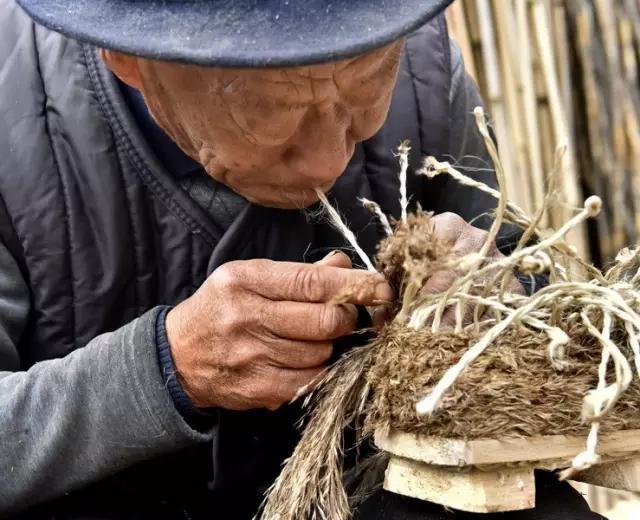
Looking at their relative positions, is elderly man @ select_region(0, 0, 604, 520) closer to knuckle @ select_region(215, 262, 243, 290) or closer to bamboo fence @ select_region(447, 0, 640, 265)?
knuckle @ select_region(215, 262, 243, 290)

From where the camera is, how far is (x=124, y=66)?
1194mm

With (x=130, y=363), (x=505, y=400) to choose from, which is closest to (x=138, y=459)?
(x=130, y=363)

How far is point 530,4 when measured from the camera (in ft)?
8.49

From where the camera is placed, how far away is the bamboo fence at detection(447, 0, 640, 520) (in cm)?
257

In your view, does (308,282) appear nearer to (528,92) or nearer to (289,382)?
(289,382)

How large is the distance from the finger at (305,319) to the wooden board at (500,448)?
14cm

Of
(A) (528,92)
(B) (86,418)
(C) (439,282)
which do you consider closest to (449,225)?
(C) (439,282)

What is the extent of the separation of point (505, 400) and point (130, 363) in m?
0.47

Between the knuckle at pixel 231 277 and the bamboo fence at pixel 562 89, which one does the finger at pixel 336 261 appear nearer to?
the knuckle at pixel 231 277

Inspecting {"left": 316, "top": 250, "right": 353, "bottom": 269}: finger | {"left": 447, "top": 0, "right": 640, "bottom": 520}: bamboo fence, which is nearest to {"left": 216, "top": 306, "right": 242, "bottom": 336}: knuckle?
{"left": 316, "top": 250, "right": 353, "bottom": 269}: finger

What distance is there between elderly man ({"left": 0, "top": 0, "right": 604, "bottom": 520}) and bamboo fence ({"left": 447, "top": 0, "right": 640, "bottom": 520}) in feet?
3.11

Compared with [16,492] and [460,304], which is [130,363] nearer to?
[16,492]

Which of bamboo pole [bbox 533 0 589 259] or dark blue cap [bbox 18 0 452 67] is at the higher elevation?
dark blue cap [bbox 18 0 452 67]

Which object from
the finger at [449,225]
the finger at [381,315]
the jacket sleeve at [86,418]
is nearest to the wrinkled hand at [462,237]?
the finger at [449,225]
